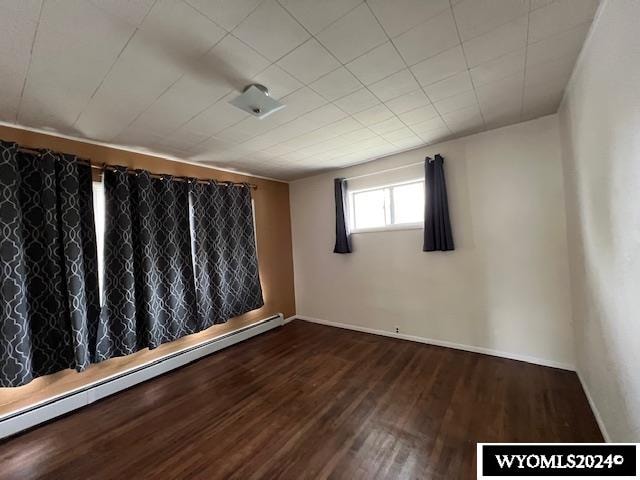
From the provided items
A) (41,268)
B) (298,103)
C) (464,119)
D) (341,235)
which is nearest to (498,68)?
(464,119)

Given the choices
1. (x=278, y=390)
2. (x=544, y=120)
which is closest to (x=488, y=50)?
(x=544, y=120)

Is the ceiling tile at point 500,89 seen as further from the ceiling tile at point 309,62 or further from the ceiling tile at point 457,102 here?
the ceiling tile at point 309,62

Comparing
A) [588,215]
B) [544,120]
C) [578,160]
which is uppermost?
[544,120]

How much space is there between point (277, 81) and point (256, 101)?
0.20m

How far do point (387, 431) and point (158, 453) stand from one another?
155cm

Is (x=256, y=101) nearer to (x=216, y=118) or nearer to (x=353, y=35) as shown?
(x=216, y=118)

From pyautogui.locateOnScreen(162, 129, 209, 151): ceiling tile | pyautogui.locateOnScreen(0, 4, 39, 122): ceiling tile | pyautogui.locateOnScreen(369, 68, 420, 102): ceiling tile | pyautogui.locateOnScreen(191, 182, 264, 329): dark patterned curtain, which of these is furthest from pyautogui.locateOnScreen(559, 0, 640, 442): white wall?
pyautogui.locateOnScreen(191, 182, 264, 329): dark patterned curtain

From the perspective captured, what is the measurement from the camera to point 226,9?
1.08m

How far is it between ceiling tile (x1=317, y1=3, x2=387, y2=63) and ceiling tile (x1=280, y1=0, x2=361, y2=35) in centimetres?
3

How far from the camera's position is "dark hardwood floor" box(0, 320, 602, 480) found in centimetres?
152

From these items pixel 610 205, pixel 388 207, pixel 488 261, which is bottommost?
pixel 488 261

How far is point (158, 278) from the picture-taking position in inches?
105

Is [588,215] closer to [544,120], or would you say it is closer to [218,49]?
[544,120]

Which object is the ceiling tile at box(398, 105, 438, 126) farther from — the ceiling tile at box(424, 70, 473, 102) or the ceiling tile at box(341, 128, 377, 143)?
the ceiling tile at box(341, 128, 377, 143)
